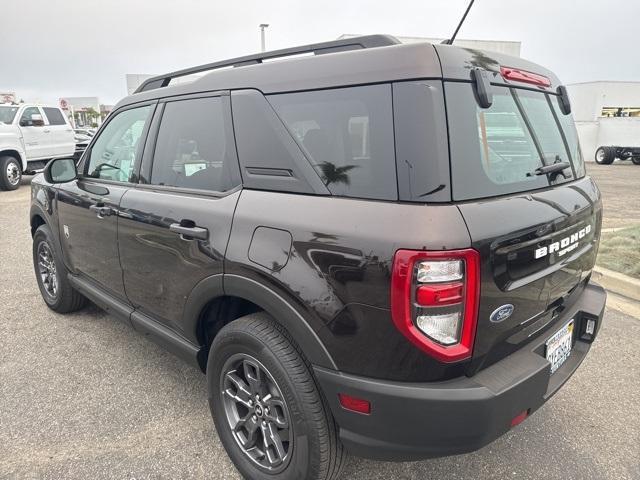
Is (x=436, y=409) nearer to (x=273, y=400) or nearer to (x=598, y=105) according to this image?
(x=273, y=400)

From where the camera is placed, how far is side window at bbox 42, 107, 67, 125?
42.6 feet

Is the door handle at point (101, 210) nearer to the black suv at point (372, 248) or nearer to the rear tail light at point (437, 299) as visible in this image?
the black suv at point (372, 248)

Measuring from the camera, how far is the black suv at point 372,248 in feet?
5.03

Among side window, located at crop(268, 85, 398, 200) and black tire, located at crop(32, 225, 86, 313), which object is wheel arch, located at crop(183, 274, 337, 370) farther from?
black tire, located at crop(32, 225, 86, 313)

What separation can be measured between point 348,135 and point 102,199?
6.34 ft

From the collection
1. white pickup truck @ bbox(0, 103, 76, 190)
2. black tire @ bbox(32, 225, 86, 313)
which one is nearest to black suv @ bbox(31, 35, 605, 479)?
black tire @ bbox(32, 225, 86, 313)

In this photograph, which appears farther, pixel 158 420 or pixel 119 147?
pixel 119 147

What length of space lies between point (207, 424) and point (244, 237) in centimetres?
128

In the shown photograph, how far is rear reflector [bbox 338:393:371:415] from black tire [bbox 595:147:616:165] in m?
24.7

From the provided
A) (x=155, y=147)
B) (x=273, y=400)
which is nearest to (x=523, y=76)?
(x=273, y=400)

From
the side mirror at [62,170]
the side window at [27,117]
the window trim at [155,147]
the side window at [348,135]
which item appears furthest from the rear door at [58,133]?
the side window at [348,135]

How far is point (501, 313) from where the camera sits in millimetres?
1625

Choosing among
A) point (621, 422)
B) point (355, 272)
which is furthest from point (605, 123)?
point (355, 272)

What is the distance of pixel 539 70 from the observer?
7.28 ft
